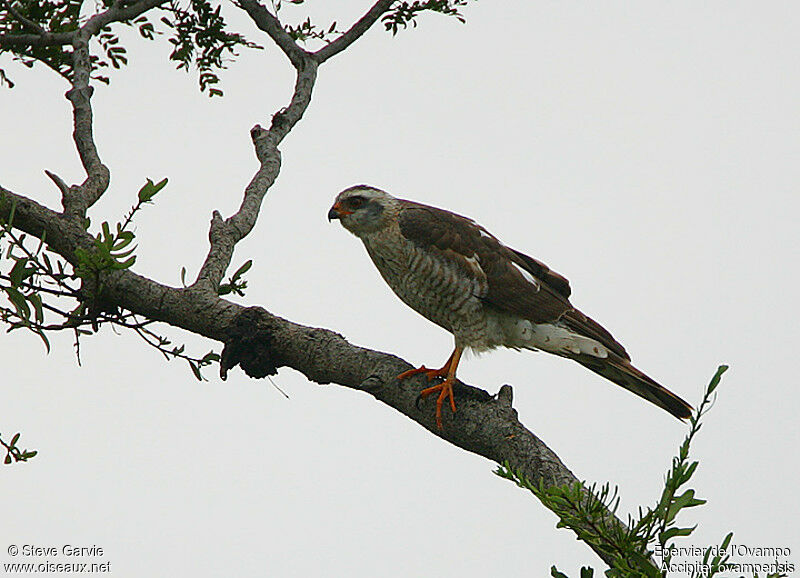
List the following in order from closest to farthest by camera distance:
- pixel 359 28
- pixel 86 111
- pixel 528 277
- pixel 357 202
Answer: pixel 86 111 < pixel 359 28 < pixel 528 277 < pixel 357 202

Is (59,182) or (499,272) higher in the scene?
(499,272)

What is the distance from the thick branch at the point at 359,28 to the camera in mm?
4301

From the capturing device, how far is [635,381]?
4121 millimetres

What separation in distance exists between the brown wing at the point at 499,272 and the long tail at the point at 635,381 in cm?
7

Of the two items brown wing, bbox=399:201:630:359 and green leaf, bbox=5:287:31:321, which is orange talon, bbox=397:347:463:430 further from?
green leaf, bbox=5:287:31:321

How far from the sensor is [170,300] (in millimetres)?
3191

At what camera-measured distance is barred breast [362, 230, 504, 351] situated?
423cm

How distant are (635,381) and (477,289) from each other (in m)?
0.86

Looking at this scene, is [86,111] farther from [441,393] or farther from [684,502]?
[684,502]

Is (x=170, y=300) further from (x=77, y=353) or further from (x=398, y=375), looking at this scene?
(x=398, y=375)

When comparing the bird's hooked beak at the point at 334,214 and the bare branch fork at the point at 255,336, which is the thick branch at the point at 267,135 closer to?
the bare branch fork at the point at 255,336

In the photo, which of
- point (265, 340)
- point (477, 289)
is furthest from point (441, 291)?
point (265, 340)

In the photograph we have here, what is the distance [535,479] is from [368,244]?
2.20 meters

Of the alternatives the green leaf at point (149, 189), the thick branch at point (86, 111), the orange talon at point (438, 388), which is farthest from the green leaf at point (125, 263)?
the orange talon at point (438, 388)
